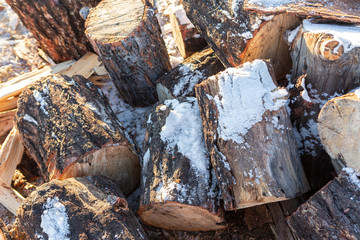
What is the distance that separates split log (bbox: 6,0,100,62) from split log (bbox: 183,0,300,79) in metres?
1.44

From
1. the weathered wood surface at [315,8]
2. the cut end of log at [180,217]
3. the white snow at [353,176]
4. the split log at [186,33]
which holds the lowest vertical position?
the cut end of log at [180,217]

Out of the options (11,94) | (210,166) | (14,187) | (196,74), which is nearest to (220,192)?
(210,166)

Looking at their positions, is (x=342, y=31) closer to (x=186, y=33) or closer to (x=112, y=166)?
(x=186, y=33)

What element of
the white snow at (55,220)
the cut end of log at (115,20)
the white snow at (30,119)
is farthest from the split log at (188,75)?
the white snow at (55,220)

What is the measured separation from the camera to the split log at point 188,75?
2506 millimetres

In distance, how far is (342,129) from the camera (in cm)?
155

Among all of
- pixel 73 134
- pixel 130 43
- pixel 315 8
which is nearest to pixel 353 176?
pixel 315 8

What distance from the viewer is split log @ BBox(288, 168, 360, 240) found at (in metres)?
1.48

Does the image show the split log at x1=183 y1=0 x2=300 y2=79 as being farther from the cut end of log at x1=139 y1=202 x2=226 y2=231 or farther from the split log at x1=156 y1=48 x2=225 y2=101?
the cut end of log at x1=139 y1=202 x2=226 y2=231

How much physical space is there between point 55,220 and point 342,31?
6.26 feet

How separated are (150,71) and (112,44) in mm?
445

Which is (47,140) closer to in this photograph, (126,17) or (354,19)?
(126,17)

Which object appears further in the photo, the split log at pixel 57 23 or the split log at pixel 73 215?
the split log at pixel 57 23

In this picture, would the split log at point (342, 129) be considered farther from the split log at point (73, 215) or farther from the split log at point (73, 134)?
the split log at point (73, 134)
